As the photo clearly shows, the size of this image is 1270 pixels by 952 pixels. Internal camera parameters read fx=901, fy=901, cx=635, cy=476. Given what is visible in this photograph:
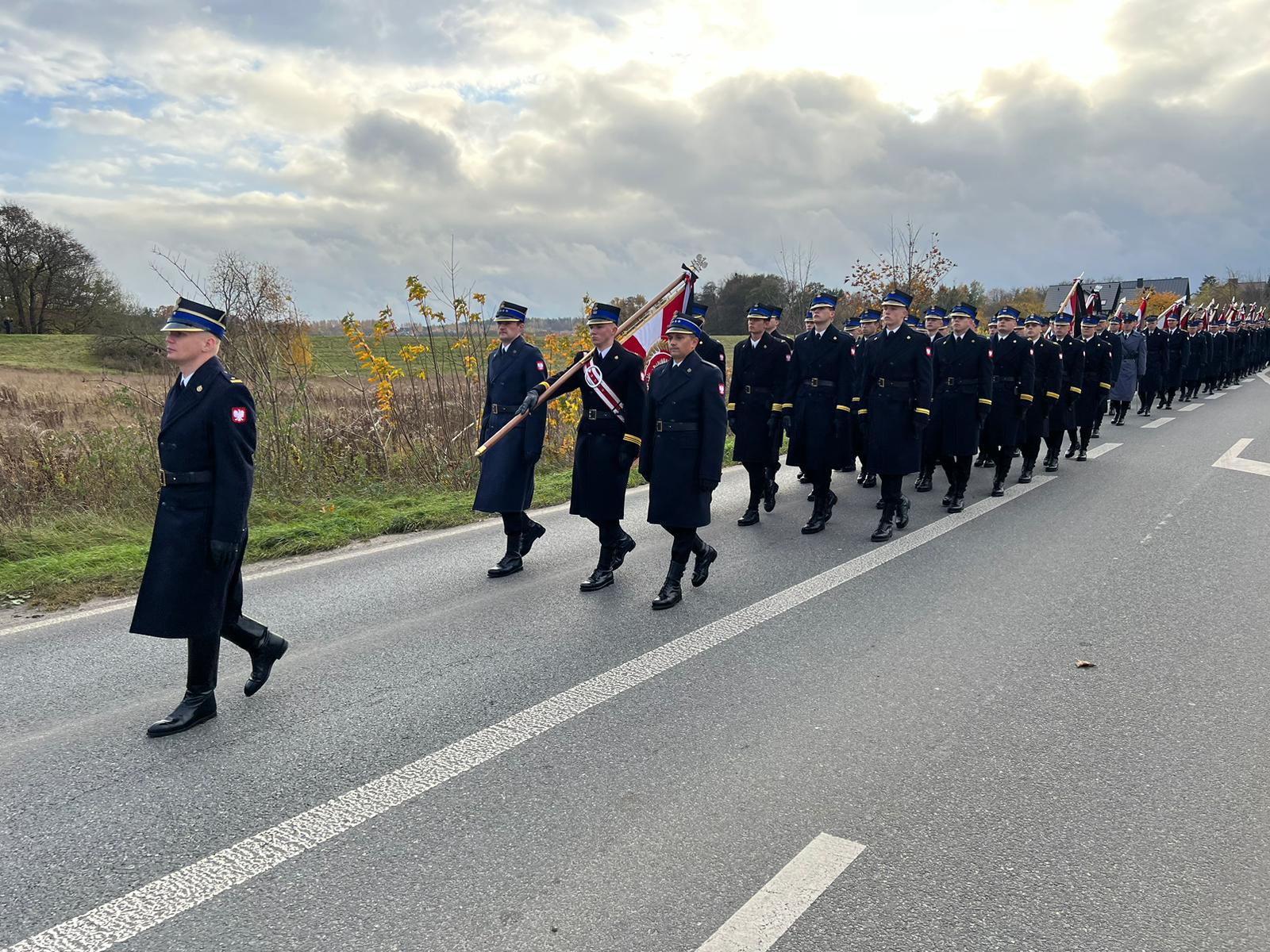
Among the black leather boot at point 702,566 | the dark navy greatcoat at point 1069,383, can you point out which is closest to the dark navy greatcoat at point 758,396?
the black leather boot at point 702,566

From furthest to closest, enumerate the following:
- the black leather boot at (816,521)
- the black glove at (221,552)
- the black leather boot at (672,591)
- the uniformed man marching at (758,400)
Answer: the uniformed man marching at (758,400)
the black leather boot at (816,521)
the black leather boot at (672,591)
the black glove at (221,552)

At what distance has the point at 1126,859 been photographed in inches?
119

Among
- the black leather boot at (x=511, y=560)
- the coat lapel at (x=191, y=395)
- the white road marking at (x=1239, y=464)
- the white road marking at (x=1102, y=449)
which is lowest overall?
the black leather boot at (x=511, y=560)

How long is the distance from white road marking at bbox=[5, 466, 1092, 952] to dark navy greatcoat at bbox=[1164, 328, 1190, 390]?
60.2ft

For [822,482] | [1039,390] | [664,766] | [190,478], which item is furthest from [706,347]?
[664,766]

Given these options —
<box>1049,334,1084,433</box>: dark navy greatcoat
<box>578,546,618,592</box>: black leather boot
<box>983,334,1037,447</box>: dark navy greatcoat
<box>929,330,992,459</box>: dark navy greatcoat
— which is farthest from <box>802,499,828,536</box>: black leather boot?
<box>1049,334,1084,433</box>: dark navy greatcoat

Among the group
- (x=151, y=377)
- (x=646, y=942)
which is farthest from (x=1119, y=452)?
(x=151, y=377)

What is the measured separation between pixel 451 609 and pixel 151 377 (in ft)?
29.2

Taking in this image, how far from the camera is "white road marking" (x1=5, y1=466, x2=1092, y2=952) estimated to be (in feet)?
8.79

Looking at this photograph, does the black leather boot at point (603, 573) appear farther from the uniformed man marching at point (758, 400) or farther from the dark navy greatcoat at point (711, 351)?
the dark navy greatcoat at point (711, 351)

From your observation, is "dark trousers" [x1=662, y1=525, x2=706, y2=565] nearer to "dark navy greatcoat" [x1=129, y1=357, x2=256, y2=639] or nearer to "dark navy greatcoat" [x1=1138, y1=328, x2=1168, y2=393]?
"dark navy greatcoat" [x1=129, y1=357, x2=256, y2=639]

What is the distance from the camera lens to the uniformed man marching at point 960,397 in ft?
30.7

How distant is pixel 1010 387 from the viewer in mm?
10562

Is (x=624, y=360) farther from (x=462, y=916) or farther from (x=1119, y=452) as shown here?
(x=1119, y=452)
